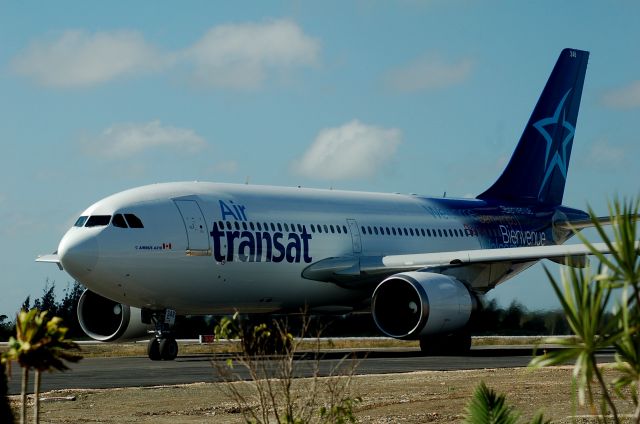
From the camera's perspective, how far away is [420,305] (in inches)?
934

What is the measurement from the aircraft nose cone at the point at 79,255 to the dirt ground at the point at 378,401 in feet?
21.5

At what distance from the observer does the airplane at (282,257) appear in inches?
879

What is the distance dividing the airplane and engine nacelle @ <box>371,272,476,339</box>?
0.03 metres

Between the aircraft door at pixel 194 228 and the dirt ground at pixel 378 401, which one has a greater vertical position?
the aircraft door at pixel 194 228

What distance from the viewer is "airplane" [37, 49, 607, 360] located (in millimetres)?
22328

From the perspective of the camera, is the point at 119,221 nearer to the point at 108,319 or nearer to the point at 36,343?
the point at 108,319

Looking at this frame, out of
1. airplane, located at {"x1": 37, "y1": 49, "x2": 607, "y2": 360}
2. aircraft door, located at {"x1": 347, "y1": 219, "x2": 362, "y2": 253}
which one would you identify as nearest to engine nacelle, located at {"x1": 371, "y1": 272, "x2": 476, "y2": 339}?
airplane, located at {"x1": 37, "y1": 49, "x2": 607, "y2": 360}

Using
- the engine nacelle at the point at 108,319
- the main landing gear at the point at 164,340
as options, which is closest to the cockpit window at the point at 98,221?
the main landing gear at the point at 164,340

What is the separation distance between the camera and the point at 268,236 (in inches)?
968

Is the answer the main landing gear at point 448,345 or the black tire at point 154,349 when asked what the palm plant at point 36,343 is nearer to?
the black tire at point 154,349

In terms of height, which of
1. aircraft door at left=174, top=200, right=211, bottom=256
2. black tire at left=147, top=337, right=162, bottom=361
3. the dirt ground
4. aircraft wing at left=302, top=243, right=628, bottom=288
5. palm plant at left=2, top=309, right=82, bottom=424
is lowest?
the dirt ground

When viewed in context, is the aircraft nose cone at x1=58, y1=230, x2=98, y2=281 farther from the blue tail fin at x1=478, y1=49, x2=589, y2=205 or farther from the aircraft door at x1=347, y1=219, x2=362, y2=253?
the blue tail fin at x1=478, y1=49, x2=589, y2=205

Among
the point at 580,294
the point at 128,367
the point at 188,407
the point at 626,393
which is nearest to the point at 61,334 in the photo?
the point at 580,294

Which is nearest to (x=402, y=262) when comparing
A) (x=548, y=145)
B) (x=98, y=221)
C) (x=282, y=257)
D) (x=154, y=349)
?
(x=282, y=257)
